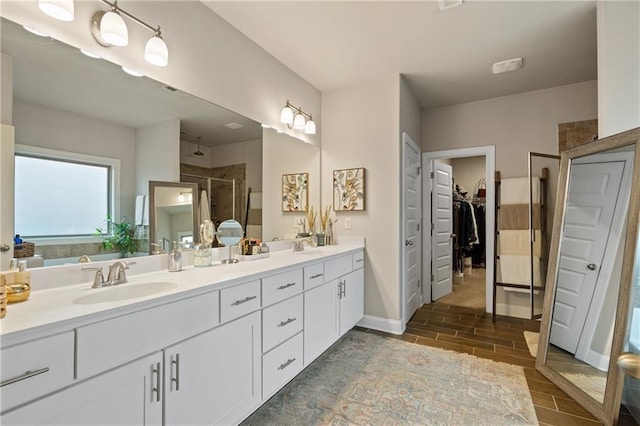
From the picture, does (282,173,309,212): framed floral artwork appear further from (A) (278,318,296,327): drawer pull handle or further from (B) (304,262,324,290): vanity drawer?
(A) (278,318,296,327): drawer pull handle

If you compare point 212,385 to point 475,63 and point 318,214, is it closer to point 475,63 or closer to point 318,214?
point 318,214

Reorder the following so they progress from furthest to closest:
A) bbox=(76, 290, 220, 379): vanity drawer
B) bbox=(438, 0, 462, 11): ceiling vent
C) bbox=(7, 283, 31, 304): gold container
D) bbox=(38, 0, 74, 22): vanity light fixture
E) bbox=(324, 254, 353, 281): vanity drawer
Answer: bbox=(324, 254, 353, 281): vanity drawer, bbox=(438, 0, 462, 11): ceiling vent, bbox=(38, 0, 74, 22): vanity light fixture, bbox=(7, 283, 31, 304): gold container, bbox=(76, 290, 220, 379): vanity drawer

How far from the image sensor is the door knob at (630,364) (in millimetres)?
1580

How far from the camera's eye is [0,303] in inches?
37.2

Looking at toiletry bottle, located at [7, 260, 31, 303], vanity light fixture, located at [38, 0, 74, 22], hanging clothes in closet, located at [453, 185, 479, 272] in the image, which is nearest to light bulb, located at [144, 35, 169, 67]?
vanity light fixture, located at [38, 0, 74, 22]

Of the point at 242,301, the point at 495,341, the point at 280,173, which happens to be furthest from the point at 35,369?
the point at 495,341

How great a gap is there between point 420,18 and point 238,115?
5.18 feet

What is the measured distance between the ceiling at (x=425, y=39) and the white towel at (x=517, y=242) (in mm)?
1696

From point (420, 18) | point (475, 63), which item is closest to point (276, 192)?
point (420, 18)

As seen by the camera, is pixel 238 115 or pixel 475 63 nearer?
pixel 238 115

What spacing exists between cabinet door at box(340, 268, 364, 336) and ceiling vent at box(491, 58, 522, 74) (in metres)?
2.45

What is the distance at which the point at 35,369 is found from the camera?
2.86 ft

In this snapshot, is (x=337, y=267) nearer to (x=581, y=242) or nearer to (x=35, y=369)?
(x=581, y=242)

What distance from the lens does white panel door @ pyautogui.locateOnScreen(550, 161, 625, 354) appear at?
1.97 m
